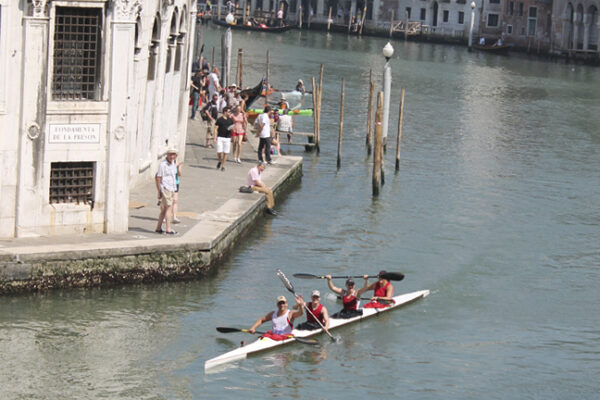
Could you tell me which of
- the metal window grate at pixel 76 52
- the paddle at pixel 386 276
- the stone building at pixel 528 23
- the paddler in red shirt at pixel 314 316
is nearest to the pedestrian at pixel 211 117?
the paddle at pixel 386 276

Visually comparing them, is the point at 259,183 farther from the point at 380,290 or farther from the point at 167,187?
the point at 380,290

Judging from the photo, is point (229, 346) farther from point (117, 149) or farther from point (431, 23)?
point (431, 23)

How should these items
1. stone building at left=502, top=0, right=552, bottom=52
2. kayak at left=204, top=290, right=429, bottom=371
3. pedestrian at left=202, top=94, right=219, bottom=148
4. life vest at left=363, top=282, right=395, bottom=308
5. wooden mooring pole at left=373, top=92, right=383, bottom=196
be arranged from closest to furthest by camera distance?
1. kayak at left=204, top=290, right=429, bottom=371
2. life vest at left=363, top=282, right=395, bottom=308
3. wooden mooring pole at left=373, top=92, right=383, bottom=196
4. pedestrian at left=202, top=94, right=219, bottom=148
5. stone building at left=502, top=0, right=552, bottom=52

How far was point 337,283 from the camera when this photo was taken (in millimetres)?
24438

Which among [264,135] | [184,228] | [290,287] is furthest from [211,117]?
[290,287]

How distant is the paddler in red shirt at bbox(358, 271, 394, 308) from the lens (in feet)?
74.2

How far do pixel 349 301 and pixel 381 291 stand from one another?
123 centimetres

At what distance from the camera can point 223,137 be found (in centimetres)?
3066

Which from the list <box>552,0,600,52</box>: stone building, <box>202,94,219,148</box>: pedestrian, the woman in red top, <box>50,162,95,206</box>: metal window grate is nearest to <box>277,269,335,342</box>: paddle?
the woman in red top

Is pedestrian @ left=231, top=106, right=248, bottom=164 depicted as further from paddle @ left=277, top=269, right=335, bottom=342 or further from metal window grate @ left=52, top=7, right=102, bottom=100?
metal window grate @ left=52, top=7, right=102, bottom=100

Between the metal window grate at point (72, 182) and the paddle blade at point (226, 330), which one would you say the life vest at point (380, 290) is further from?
the metal window grate at point (72, 182)

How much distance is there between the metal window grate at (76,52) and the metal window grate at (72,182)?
1224 millimetres

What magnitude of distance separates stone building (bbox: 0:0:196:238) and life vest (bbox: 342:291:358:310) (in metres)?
4.25

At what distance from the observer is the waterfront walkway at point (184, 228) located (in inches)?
822
